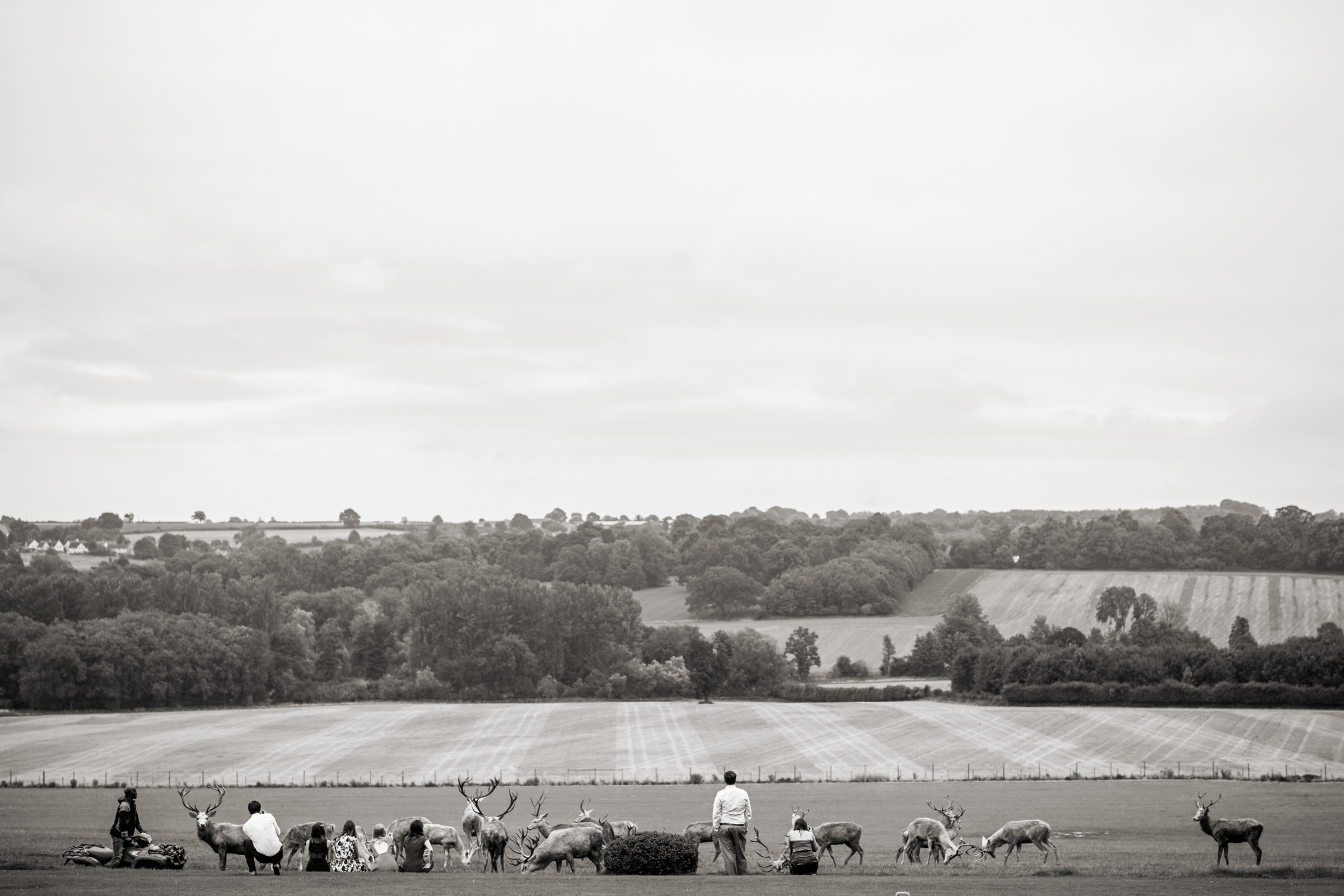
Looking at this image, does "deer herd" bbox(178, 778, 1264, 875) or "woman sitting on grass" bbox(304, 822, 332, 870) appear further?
"deer herd" bbox(178, 778, 1264, 875)

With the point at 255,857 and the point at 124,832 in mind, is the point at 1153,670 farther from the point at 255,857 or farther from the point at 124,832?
the point at 124,832

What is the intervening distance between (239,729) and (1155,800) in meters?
65.1

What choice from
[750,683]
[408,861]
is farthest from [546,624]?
[408,861]

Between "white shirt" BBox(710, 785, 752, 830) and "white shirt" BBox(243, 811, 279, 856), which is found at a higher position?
"white shirt" BBox(710, 785, 752, 830)

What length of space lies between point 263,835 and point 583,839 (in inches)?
287

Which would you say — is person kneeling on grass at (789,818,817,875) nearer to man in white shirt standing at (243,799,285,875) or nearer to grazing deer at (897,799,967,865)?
grazing deer at (897,799,967,865)

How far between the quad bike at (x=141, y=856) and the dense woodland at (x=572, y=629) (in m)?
80.1

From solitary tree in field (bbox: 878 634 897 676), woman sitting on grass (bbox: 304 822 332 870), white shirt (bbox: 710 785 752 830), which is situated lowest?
solitary tree in field (bbox: 878 634 897 676)

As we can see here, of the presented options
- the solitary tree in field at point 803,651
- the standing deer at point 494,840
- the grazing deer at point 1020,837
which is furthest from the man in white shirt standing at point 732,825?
the solitary tree in field at point 803,651

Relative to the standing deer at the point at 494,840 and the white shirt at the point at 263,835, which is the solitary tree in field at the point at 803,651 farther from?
the white shirt at the point at 263,835

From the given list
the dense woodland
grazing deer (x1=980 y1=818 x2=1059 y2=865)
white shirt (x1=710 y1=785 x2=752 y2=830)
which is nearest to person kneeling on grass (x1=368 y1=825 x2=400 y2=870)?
white shirt (x1=710 y1=785 x2=752 y2=830)

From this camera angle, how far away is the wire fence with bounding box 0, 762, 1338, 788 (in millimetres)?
64625

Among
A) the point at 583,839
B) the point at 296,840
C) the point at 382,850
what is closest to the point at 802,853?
the point at 583,839

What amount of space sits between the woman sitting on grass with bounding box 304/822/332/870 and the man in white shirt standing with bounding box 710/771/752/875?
8.92 metres
